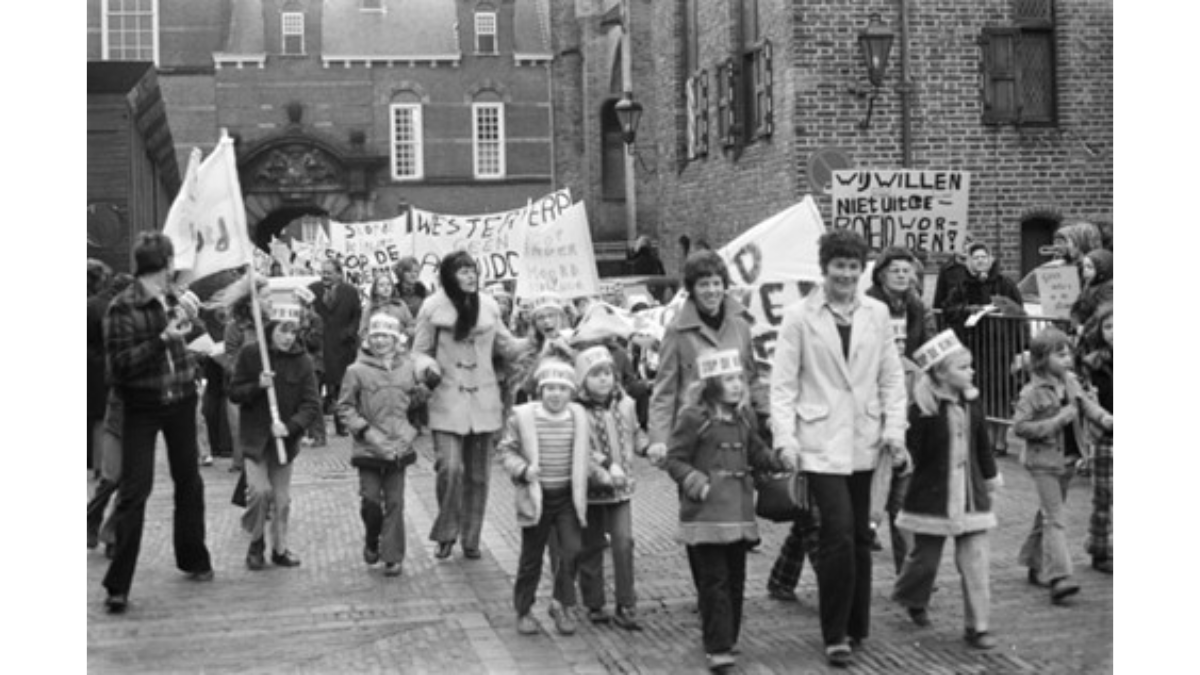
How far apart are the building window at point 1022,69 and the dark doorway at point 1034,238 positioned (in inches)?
Result: 48.8

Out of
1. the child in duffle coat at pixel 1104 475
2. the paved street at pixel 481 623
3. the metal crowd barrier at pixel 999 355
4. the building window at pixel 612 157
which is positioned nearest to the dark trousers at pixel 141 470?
the paved street at pixel 481 623

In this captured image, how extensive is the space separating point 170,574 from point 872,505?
4344mm

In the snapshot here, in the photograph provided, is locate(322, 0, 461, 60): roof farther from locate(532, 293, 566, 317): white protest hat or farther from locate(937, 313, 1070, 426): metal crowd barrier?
locate(937, 313, 1070, 426): metal crowd barrier

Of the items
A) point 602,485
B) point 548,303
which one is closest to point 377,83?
point 548,303

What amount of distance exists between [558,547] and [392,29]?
47889mm

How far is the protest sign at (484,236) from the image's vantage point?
17.9 metres

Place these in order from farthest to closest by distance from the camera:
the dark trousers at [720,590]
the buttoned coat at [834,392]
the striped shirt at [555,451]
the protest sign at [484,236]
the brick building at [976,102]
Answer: the brick building at [976,102]
the protest sign at [484,236]
the striped shirt at [555,451]
the buttoned coat at [834,392]
the dark trousers at [720,590]

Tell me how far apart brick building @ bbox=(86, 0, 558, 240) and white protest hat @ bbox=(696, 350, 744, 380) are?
45.7m

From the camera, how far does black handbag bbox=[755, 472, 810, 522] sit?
24.3ft

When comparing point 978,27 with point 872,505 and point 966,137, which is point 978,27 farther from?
point 872,505

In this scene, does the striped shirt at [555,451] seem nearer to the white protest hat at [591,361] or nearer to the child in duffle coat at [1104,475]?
the white protest hat at [591,361]

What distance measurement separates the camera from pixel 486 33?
5447 centimetres
